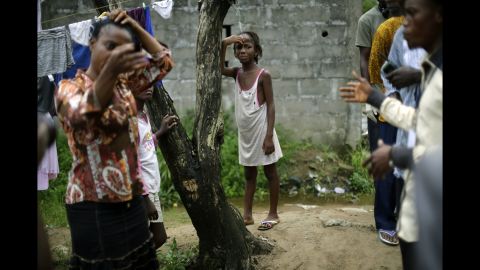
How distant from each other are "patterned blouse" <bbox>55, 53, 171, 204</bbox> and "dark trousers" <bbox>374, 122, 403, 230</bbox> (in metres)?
2.26

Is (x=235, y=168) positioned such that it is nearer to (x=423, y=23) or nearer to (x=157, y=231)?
(x=157, y=231)

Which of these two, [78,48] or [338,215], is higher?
[78,48]

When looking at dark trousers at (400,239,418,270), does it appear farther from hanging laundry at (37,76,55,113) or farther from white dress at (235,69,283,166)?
hanging laundry at (37,76,55,113)

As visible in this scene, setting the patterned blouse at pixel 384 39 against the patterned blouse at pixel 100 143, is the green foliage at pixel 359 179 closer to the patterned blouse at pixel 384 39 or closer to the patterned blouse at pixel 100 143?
the patterned blouse at pixel 384 39

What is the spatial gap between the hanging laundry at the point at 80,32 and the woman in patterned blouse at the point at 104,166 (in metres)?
1.59

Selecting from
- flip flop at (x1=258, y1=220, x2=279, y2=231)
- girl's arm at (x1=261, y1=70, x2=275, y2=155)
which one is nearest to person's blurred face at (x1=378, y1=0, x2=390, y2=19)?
girl's arm at (x1=261, y1=70, x2=275, y2=155)

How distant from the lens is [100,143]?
243cm

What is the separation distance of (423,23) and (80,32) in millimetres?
2703

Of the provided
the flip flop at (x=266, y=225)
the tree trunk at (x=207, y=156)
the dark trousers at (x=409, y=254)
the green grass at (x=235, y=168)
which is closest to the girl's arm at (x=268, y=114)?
the flip flop at (x=266, y=225)

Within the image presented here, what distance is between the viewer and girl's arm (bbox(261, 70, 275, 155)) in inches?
194

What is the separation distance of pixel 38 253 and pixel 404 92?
7.12 ft

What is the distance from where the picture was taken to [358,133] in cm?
764
